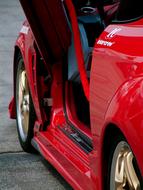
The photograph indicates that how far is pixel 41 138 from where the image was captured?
514cm

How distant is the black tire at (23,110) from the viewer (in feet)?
18.0

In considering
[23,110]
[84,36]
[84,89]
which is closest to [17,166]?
[23,110]

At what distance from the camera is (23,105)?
5.80 meters

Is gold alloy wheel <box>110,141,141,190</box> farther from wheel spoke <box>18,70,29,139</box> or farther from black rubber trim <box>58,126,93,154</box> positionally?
wheel spoke <box>18,70,29,139</box>

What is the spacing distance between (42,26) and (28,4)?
183 millimetres

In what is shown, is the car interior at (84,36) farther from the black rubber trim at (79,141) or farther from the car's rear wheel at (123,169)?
the car's rear wheel at (123,169)

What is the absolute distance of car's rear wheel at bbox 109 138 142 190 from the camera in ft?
10.6

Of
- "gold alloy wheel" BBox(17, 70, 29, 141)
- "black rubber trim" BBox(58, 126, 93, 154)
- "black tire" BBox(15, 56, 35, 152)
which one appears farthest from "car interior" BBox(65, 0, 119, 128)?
"gold alloy wheel" BBox(17, 70, 29, 141)

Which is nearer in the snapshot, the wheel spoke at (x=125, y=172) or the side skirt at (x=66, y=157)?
the wheel spoke at (x=125, y=172)

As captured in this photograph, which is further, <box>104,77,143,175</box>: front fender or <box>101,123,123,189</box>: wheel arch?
<box>101,123,123,189</box>: wheel arch

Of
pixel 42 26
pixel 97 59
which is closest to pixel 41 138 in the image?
pixel 42 26

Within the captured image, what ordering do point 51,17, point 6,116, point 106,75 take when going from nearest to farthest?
point 106,75 < point 51,17 < point 6,116

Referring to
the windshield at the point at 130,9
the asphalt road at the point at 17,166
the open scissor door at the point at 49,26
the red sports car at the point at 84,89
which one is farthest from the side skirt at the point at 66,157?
the windshield at the point at 130,9

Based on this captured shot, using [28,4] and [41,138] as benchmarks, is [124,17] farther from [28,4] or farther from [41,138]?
[41,138]
